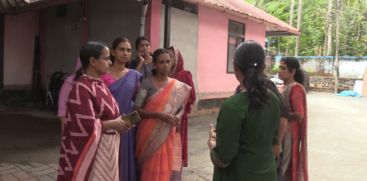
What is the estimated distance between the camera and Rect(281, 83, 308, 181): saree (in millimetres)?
3426

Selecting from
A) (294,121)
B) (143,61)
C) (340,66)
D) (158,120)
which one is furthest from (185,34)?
(340,66)

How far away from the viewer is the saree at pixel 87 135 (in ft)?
7.91

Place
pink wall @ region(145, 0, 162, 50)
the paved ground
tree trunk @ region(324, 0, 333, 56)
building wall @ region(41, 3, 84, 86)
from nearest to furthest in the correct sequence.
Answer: the paved ground < pink wall @ region(145, 0, 162, 50) < building wall @ region(41, 3, 84, 86) < tree trunk @ region(324, 0, 333, 56)

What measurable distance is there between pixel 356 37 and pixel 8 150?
25.2 m

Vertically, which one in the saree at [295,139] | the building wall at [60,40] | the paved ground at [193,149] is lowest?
the paved ground at [193,149]

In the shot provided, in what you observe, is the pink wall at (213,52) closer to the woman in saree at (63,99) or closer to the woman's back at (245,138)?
the woman in saree at (63,99)

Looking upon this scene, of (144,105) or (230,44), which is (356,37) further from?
(144,105)

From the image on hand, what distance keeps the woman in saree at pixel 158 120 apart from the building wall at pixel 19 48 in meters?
7.54

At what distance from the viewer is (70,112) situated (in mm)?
2424

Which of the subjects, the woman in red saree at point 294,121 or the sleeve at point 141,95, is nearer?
the sleeve at point 141,95

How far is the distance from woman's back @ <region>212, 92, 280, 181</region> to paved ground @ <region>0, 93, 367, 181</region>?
2.55m

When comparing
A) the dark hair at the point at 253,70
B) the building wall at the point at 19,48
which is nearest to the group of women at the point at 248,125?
the dark hair at the point at 253,70

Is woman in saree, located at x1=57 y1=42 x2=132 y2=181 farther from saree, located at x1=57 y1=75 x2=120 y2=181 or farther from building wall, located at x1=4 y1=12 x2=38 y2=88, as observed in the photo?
building wall, located at x1=4 y1=12 x2=38 y2=88

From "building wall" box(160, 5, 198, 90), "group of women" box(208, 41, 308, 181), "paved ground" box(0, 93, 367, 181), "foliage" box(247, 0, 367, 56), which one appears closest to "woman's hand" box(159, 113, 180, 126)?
"group of women" box(208, 41, 308, 181)
